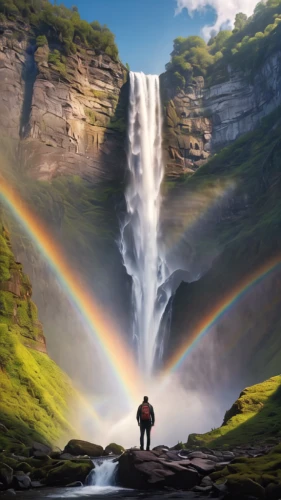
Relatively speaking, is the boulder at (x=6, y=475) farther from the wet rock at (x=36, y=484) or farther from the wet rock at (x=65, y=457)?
the wet rock at (x=65, y=457)

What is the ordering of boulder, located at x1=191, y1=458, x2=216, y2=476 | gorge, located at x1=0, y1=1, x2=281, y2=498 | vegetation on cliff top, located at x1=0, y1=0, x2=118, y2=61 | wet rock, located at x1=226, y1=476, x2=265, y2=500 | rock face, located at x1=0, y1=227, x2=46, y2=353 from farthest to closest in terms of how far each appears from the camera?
vegetation on cliff top, located at x1=0, y1=0, x2=118, y2=61 < gorge, located at x1=0, y1=1, x2=281, y2=498 < rock face, located at x1=0, y1=227, x2=46, y2=353 < boulder, located at x1=191, y1=458, x2=216, y2=476 < wet rock, located at x1=226, y1=476, x2=265, y2=500

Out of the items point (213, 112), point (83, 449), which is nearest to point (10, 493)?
point (83, 449)

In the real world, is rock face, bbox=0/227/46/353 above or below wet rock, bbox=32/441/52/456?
above

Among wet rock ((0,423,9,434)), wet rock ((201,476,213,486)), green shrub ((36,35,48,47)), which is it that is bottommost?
wet rock ((201,476,213,486))

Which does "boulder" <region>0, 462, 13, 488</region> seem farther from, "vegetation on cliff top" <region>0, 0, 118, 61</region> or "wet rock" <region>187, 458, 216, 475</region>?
"vegetation on cliff top" <region>0, 0, 118, 61</region>

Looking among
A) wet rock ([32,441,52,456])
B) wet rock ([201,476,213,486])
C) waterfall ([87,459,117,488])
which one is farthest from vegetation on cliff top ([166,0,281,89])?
wet rock ([201,476,213,486])

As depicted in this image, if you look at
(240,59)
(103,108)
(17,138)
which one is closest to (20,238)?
(17,138)

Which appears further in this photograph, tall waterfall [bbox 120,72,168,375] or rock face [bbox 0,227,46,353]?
tall waterfall [bbox 120,72,168,375]
